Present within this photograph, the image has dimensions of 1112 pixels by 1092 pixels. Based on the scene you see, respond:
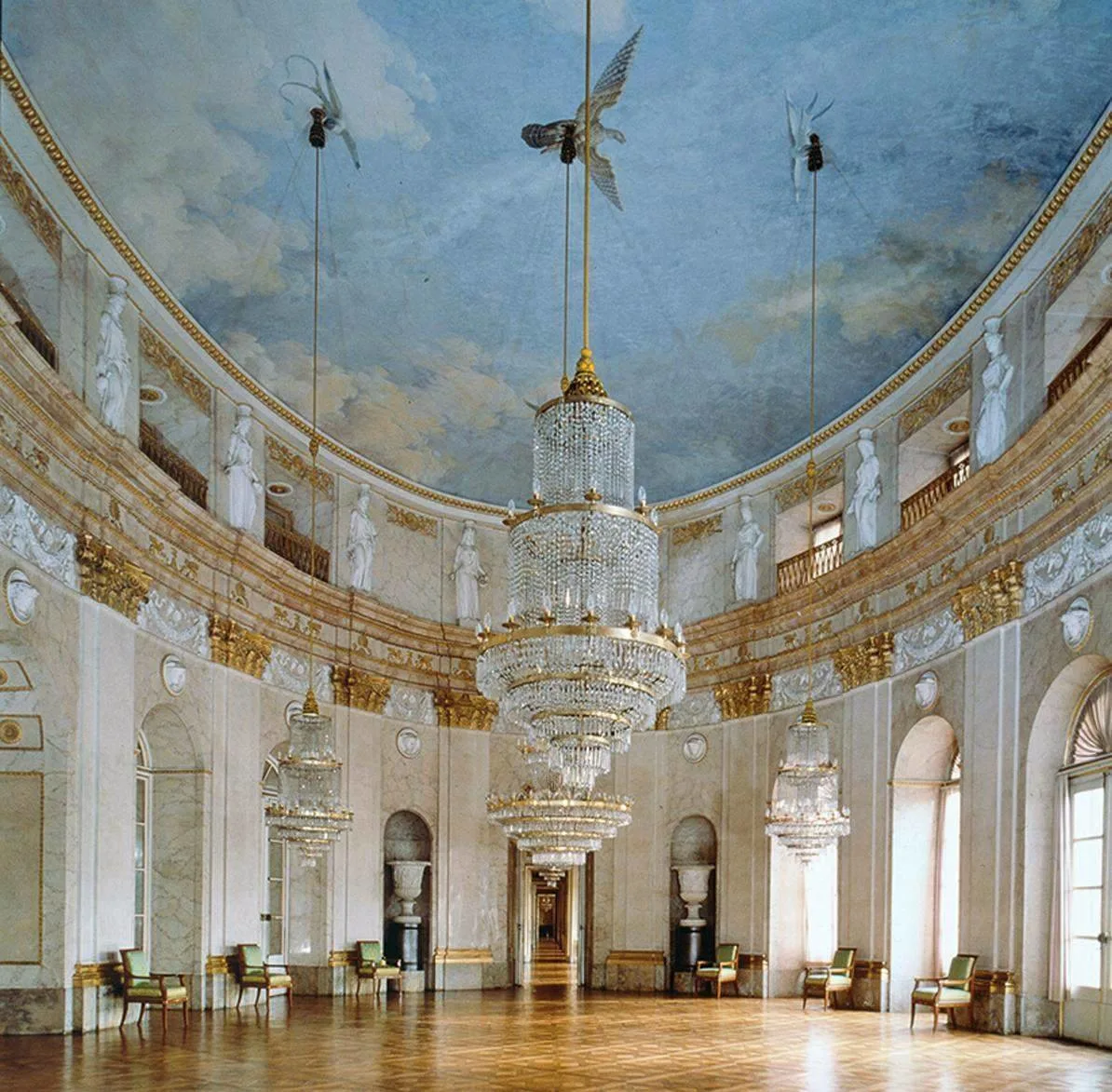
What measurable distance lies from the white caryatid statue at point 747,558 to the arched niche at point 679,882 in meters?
3.52

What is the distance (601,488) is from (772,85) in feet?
17.9

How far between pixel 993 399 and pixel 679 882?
9245 millimetres

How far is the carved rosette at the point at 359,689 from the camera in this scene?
62.1 feet

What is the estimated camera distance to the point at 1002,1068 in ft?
33.7

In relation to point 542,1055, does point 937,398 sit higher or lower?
higher

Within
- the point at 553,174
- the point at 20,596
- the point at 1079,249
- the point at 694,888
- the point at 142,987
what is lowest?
the point at 694,888

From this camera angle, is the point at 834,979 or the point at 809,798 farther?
the point at 834,979

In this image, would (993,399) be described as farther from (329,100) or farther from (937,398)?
(329,100)

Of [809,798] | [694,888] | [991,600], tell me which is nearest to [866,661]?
[809,798]

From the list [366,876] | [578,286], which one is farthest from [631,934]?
[578,286]

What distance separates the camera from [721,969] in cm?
1788

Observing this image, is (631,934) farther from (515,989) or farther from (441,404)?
(441,404)

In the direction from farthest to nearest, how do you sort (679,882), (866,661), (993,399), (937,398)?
(679,882) < (866,661) < (937,398) < (993,399)

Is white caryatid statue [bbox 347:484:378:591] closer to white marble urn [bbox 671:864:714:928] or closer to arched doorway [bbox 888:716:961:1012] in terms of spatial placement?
white marble urn [bbox 671:864:714:928]
